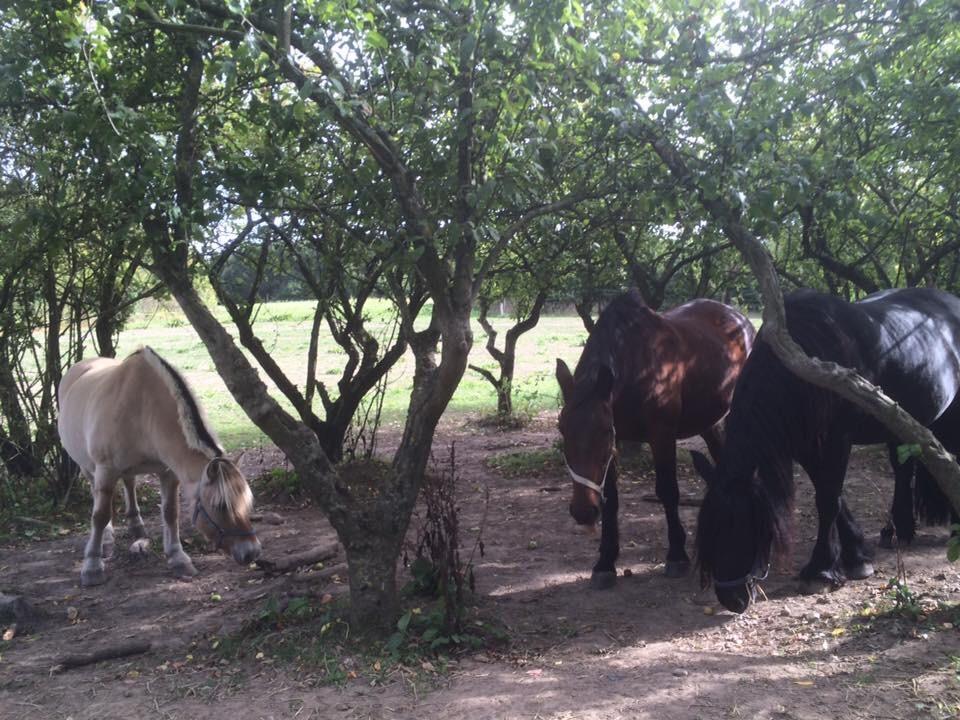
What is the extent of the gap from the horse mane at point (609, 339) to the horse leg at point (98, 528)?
3.56 meters

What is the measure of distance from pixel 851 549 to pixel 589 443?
1.98 meters

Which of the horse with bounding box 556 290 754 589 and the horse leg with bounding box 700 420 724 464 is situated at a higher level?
the horse with bounding box 556 290 754 589

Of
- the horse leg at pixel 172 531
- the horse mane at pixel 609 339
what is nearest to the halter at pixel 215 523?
the horse leg at pixel 172 531

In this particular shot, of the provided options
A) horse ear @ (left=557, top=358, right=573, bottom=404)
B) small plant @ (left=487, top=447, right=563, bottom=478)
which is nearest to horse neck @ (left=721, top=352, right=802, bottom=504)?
horse ear @ (left=557, top=358, right=573, bottom=404)

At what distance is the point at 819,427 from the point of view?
464 centimetres

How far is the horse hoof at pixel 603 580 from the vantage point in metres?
5.04

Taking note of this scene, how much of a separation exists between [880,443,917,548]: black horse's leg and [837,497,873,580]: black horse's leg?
2.29 feet

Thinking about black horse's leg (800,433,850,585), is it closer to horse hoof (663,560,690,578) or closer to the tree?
horse hoof (663,560,690,578)

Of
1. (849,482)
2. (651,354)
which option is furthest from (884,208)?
(651,354)

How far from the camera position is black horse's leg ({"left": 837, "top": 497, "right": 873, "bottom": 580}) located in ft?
16.5

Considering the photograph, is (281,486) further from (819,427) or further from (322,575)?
(819,427)

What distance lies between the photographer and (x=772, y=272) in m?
4.09

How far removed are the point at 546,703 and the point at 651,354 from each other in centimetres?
265

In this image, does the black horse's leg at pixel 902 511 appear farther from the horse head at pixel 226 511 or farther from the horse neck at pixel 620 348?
the horse head at pixel 226 511
